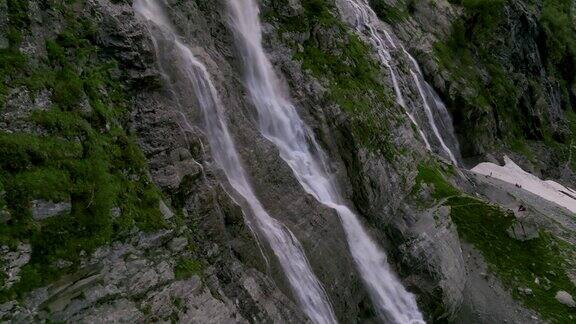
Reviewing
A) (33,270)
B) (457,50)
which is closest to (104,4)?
(33,270)

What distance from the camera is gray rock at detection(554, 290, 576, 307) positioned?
83.4ft

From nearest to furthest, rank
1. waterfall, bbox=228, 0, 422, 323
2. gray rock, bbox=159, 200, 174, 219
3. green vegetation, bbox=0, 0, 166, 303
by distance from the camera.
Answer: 1. green vegetation, bbox=0, 0, 166, 303
2. gray rock, bbox=159, 200, 174, 219
3. waterfall, bbox=228, 0, 422, 323

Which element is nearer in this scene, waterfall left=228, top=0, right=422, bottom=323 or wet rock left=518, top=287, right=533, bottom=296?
waterfall left=228, top=0, right=422, bottom=323

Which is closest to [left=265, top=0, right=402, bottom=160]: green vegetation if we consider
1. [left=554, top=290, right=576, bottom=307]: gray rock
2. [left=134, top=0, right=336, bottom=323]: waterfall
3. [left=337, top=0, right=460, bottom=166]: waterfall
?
[left=337, top=0, right=460, bottom=166]: waterfall

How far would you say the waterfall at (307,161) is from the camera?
75.0 ft

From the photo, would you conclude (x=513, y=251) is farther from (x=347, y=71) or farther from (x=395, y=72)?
(x=395, y=72)

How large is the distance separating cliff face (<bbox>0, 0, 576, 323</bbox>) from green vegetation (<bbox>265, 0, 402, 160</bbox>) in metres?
0.15

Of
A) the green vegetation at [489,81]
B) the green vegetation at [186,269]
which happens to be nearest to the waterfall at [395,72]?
the green vegetation at [489,81]

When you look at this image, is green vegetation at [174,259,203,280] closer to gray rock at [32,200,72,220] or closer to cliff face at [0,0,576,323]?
cliff face at [0,0,576,323]

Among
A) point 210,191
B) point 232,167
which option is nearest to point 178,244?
point 210,191

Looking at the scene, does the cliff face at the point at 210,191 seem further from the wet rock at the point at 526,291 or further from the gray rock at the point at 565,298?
the gray rock at the point at 565,298

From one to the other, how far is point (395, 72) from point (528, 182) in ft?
61.6

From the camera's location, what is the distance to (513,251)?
28.2m

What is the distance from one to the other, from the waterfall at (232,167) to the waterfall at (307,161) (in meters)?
3.87
